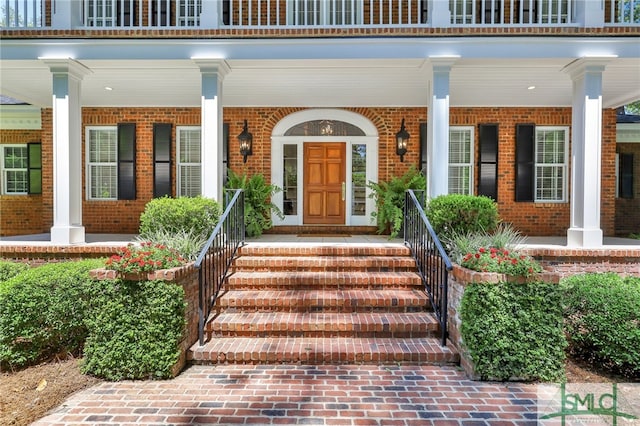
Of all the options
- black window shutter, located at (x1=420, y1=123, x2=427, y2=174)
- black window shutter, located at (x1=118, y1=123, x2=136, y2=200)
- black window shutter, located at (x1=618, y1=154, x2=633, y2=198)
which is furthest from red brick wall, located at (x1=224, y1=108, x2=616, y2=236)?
black window shutter, located at (x1=118, y1=123, x2=136, y2=200)

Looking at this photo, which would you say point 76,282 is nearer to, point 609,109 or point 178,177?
point 178,177

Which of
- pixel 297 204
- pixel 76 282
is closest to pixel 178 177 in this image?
pixel 297 204

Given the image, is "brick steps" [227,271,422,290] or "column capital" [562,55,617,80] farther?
"column capital" [562,55,617,80]

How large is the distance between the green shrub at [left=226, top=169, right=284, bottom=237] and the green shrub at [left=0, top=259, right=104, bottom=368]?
3.65m

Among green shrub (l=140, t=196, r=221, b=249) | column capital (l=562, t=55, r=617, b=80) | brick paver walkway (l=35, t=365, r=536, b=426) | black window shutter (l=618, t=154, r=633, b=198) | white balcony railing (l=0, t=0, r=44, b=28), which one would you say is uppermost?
white balcony railing (l=0, t=0, r=44, b=28)

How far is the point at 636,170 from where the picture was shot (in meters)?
10.0

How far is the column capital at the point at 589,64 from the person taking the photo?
567 cm

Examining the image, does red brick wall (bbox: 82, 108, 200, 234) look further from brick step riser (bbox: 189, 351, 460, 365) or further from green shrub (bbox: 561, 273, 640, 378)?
→ green shrub (bbox: 561, 273, 640, 378)

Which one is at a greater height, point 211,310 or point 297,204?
point 297,204

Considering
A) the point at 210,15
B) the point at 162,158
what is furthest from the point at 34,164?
the point at 210,15

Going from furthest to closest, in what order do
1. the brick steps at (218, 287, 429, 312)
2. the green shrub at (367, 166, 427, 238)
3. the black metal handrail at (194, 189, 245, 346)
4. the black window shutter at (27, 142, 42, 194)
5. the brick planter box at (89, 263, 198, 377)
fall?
the black window shutter at (27, 142, 42, 194), the green shrub at (367, 166, 427, 238), the brick steps at (218, 287, 429, 312), the black metal handrail at (194, 189, 245, 346), the brick planter box at (89, 263, 198, 377)

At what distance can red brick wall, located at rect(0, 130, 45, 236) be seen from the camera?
962cm

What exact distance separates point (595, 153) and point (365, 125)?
4412 mm

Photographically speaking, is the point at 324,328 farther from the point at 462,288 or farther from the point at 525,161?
the point at 525,161
